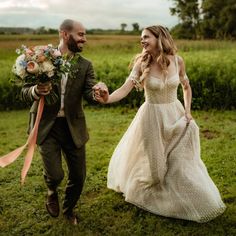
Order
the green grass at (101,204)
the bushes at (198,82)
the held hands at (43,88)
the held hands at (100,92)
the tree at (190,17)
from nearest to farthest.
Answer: the held hands at (43,88) < the held hands at (100,92) < the green grass at (101,204) < the bushes at (198,82) < the tree at (190,17)

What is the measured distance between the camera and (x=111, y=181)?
22.1 feet

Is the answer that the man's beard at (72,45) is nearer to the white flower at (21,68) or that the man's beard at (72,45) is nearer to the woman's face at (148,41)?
the white flower at (21,68)

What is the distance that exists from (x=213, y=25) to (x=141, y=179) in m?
48.7

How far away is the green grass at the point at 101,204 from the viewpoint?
551cm

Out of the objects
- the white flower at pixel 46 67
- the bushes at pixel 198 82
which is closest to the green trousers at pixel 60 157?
A: the white flower at pixel 46 67

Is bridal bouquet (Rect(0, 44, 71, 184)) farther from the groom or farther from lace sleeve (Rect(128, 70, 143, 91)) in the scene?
lace sleeve (Rect(128, 70, 143, 91))

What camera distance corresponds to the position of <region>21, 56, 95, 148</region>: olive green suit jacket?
5.01m

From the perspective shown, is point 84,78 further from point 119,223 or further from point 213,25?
point 213,25

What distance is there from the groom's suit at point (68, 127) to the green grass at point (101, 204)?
77 cm

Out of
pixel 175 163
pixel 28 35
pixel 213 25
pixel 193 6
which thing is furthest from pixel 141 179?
pixel 193 6

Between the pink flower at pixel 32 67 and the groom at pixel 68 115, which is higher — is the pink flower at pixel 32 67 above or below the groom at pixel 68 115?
above

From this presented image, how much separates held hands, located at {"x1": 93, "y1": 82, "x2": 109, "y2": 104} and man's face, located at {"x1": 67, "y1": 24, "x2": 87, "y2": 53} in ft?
1.56

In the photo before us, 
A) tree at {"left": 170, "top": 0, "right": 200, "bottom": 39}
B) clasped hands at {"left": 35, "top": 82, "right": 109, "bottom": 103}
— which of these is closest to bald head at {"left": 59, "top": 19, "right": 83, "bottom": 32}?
clasped hands at {"left": 35, "top": 82, "right": 109, "bottom": 103}

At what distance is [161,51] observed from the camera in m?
5.38
